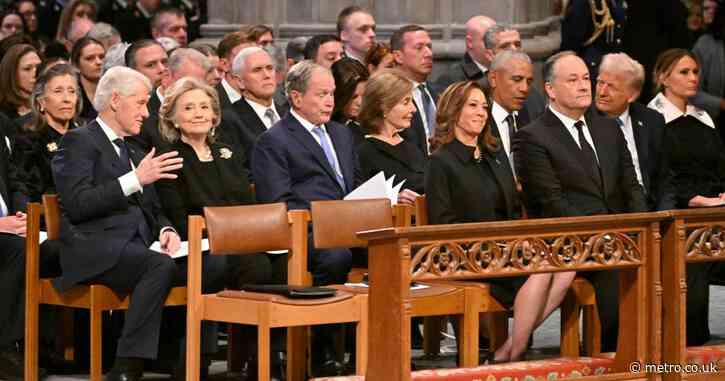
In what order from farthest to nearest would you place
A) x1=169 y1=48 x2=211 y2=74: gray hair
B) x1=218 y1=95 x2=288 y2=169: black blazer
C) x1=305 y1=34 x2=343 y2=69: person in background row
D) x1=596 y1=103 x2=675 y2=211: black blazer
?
x1=305 y1=34 x2=343 y2=69: person in background row < x1=169 y1=48 x2=211 y2=74: gray hair < x1=218 y1=95 x2=288 y2=169: black blazer < x1=596 y1=103 x2=675 y2=211: black blazer

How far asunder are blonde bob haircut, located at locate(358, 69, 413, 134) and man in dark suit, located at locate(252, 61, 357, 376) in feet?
0.66

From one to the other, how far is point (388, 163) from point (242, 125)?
904mm

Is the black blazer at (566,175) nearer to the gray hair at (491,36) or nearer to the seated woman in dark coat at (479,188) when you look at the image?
the seated woman in dark coat at (479,188)

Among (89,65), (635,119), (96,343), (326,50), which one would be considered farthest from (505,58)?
(96,343)

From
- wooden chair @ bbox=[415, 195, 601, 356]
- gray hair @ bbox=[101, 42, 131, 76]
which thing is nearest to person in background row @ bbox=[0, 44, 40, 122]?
gray hair @ bbox=[101, 42, 131, 76]

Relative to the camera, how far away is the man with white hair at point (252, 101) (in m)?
9.41

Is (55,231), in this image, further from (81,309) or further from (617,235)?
(617,235)

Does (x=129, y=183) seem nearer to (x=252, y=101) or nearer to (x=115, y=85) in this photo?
(x=115, y=85)

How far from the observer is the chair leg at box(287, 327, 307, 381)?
799cm

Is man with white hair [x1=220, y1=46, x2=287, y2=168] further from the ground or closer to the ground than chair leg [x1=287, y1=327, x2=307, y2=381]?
further from the ground

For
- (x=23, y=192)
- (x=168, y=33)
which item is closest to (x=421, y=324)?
(x=23, y=192)

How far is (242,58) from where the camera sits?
31.1ft

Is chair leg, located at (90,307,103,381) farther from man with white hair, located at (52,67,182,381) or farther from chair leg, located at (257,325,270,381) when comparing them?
chair leg, located at (257,325,270,381)

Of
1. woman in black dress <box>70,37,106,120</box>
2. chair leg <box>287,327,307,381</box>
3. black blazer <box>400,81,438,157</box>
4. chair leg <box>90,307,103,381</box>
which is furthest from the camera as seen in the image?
woman in black dress <box>70,37,106,120</box>
